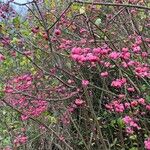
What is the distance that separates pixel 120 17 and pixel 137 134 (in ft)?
4.58

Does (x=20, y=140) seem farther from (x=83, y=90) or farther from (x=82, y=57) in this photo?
(x=82, y=57)

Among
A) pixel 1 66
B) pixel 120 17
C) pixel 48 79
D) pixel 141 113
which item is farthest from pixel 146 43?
pixel 1 66

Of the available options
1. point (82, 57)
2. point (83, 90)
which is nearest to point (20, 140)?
point (83, 90)

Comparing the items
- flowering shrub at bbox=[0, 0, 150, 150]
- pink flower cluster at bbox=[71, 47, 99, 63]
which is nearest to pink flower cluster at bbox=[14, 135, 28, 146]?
flowering shrub at bbox=[0, 0, 150, 150]

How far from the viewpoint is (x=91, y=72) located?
4582 mm

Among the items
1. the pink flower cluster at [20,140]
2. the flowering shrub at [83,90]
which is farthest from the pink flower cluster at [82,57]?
the pink flower cluster at [20,140]

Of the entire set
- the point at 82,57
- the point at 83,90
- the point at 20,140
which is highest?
the point at 82,57

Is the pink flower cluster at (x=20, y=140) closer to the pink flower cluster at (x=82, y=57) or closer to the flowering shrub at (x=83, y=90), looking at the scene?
the flowering shrub at (x=83, y=90)

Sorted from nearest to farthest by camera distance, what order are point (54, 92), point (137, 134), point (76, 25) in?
point (137, 134) → point (54, 92) → point (76, 25)

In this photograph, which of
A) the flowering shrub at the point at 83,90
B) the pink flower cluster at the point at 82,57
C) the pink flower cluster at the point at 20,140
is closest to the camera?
the pink flower cluster at the point at 82,57

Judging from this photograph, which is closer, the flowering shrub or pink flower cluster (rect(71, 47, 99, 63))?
pink flower cluster (rect(71, 47, 99, 63))

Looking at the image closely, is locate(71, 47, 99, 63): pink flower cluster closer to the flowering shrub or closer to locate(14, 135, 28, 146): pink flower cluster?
the flowering shrub

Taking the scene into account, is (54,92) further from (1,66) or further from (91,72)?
(1,66)

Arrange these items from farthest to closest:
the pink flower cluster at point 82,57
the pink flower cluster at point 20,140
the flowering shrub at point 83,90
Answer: the pink flower cluster at point 20,140 → the flowering shrub at point 83,90 → the pink flower cluster at point 82,57
